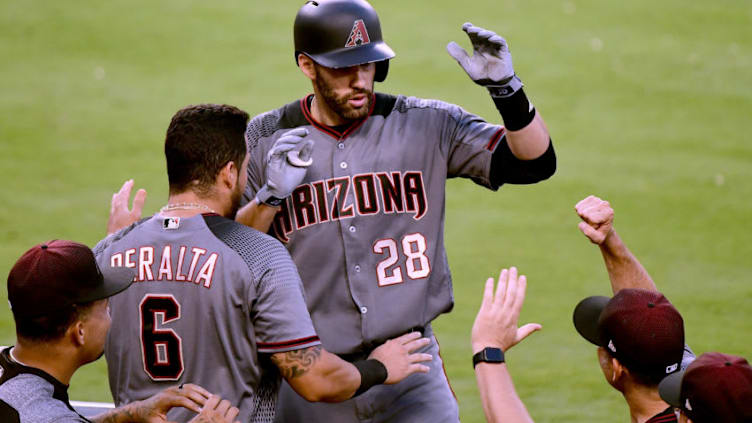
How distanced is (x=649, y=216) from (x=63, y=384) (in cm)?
707


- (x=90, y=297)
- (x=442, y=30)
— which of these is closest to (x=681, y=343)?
(x=90, y=297)

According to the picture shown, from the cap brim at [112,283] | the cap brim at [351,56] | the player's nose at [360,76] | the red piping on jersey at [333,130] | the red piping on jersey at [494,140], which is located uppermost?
the cap brim at [351,56]

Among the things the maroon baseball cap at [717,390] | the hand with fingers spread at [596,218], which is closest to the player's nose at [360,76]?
the hand with fingers spread at [596,218]

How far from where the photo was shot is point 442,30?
13.5m

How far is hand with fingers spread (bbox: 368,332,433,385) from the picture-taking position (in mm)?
3947

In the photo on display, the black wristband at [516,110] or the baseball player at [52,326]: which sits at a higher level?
the black wristband at [516,110]

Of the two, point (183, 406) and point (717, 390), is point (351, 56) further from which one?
point (717, 390)

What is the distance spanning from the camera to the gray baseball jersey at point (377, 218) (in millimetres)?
4359

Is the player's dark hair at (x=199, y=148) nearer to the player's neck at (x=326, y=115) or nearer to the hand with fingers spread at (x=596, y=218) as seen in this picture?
the player's neck at (x=326, y=115)

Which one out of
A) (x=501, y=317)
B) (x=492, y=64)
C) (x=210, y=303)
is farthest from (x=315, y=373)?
(x=492, y=64)

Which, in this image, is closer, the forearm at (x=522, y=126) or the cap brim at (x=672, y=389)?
the cap brim at (x=672, y=389)

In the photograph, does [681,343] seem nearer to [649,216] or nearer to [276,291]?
[276,291]

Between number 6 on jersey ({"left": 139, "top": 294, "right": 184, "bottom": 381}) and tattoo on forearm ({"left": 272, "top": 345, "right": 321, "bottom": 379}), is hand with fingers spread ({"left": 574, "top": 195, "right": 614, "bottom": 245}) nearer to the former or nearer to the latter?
tattoo on forearm ({"left": 272, "top": 345, "right": 321, "bottom": 379})

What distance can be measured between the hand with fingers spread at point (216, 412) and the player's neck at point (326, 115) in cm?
143
